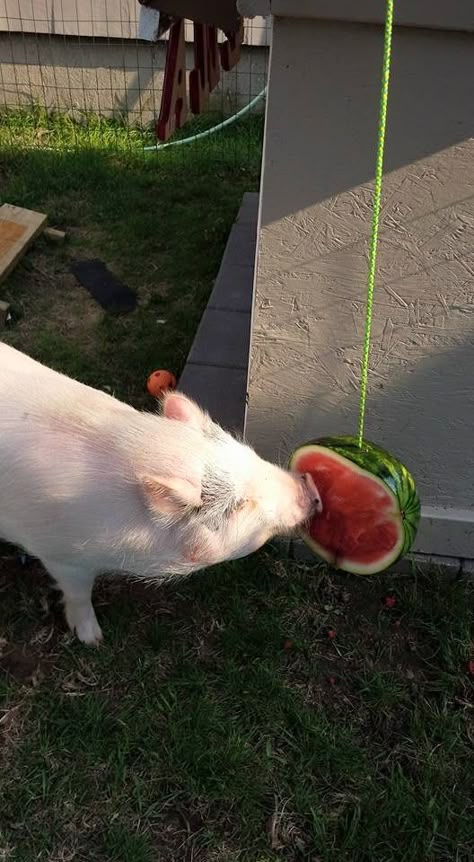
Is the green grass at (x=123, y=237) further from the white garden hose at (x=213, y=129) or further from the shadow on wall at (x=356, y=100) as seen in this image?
the shadow on wall at (x=356, y=100)

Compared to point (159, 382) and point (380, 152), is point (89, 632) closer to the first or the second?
point (159, 382)

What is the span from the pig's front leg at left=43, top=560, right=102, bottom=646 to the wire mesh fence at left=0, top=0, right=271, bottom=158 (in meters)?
6.49

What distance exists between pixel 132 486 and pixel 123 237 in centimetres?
435

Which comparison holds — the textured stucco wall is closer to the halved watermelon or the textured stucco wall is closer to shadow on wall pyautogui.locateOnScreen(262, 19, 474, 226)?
shadow on wall pyautogui.locateOnScreen(262, 19, 474, 226)

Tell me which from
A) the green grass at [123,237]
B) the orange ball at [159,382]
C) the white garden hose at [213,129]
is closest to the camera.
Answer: the orange ball at [159,382]

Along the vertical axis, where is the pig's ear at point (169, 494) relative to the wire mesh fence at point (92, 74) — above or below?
below

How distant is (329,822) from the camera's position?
2.63 meters

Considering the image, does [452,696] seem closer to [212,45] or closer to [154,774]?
[154,774]

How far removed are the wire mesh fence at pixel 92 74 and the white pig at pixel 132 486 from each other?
6.43 meters

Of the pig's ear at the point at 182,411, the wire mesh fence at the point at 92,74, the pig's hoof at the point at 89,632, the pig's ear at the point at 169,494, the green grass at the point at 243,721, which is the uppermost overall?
the wire mesh fence at the point at 92,74

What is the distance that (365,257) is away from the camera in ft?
9.09

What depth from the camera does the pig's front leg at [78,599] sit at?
2893mm

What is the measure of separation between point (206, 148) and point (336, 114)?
6.02 m

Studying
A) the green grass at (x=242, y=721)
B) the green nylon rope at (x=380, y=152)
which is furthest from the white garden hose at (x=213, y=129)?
the green nylon rope at (x=380, y=152)
